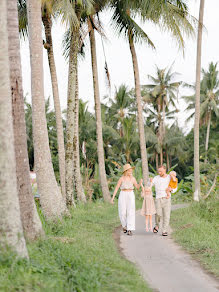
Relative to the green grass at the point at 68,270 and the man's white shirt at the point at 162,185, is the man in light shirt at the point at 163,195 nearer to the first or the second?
the man's white shirt at the point at 162,185

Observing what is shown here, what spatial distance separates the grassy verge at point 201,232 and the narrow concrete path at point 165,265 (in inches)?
8.6

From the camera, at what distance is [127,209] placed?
10820mm

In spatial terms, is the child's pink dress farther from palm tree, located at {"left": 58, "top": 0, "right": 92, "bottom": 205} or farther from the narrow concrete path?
palm tree, located at {"left": 58, "top": 0, "right": 92, "bottom": 205}

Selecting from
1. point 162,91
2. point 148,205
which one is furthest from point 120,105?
point 148,205

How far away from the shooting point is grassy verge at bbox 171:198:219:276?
799cm

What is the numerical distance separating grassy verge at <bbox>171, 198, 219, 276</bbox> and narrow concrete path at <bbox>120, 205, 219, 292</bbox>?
0.71 ft

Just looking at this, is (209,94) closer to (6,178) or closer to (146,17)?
(146,17)

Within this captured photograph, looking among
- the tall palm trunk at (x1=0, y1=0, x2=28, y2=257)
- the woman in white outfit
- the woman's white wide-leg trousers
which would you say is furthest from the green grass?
the woman in white outfit

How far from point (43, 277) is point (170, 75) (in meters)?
46.2

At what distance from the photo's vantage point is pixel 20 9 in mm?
17250

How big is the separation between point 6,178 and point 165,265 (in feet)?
10.7

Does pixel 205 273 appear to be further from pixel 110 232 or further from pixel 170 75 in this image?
pixel 170 75

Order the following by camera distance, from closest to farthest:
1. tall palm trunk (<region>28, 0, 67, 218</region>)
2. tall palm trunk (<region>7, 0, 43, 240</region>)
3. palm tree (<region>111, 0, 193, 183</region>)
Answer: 1. tall palm trunk (<region>7, 0, 43, 240</region>)
2. tall palm trunk (<region>28, 0, 67, 218</region>)
3. palm tree (<region>111, 0, 193, 183</region>)

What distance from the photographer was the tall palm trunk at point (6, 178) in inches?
227
